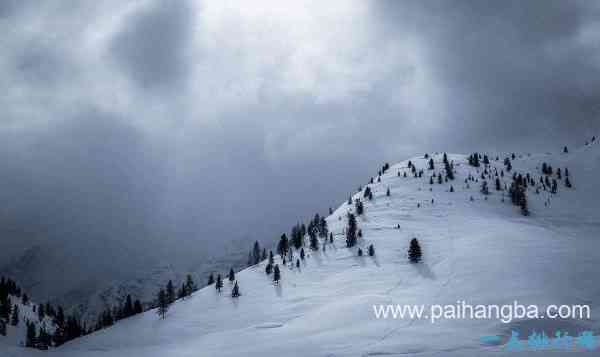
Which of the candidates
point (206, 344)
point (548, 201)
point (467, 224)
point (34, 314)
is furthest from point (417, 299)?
point (34, 314)

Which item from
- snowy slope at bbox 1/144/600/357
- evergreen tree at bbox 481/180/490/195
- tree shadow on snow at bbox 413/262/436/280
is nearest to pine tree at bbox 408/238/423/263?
snowy slope at bbox 1/144/600/357

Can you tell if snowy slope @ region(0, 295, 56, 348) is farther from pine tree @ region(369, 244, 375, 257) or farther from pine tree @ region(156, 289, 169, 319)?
pine tree @ region(369, 244, 375, 257)

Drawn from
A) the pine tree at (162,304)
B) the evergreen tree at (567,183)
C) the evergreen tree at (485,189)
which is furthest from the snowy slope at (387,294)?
the evergreen tree at (567,183)

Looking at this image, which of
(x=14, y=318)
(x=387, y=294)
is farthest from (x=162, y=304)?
(x=14, y=318)

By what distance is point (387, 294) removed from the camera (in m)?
57.4

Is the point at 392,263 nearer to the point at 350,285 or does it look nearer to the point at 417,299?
the point at 350,285

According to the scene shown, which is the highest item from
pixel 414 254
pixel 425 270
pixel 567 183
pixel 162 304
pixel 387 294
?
pixel 567 183

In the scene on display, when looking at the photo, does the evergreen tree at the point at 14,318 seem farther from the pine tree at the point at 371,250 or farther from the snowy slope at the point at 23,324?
the pine tree at the point at 371,250

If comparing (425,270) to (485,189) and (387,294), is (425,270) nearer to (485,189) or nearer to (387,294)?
(387,294)

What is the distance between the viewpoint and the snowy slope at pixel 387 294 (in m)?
36.8

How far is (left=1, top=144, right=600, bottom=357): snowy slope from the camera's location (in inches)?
1449

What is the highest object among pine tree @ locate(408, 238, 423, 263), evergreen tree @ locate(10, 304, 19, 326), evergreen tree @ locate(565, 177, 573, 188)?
evergreen tree @ locate(565, 177, 573, 188)

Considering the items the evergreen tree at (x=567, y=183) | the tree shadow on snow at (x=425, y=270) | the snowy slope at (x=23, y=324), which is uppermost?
the evergreen tree at (x=567, y=183)

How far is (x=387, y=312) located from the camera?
153ft
